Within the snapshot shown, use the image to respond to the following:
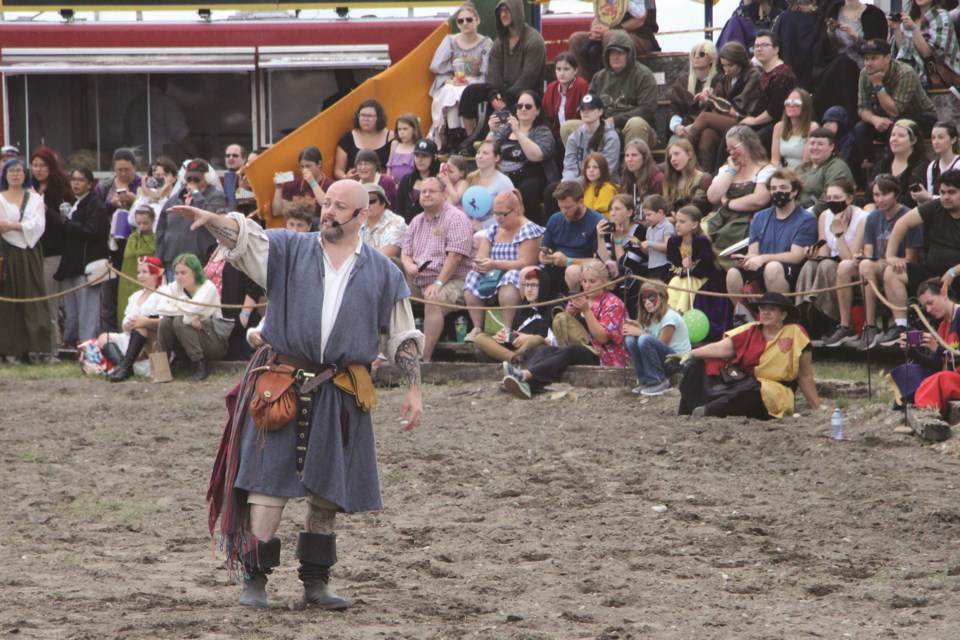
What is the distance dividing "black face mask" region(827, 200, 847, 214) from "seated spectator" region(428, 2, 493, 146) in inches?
172

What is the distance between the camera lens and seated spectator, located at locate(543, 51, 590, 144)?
13.1 meters

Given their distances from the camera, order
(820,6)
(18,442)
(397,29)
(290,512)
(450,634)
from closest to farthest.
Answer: (450,634) → (290,512) → (18,442) → (820,6) → (397,29)

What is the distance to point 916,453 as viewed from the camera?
8578mm

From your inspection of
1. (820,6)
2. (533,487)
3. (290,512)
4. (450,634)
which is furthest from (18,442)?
(820,6)

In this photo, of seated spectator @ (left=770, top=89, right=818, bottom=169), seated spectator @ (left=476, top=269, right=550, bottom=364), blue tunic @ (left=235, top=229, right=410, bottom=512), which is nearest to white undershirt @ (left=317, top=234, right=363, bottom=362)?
blue tunic @ (left=235, top=229, right=410, bottom=512)

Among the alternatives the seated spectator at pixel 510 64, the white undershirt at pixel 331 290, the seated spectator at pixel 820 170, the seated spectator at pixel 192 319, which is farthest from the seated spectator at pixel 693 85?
the white undershirt at pixel 331 290

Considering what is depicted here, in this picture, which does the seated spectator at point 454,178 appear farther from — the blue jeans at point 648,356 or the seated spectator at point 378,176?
the blue jeans at point 648,356

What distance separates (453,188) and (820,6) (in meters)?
3.54

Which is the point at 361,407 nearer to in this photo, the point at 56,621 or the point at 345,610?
the point at 345,610

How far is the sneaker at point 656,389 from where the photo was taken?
34.5 feet

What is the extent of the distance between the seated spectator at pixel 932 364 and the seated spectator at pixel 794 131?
2.32 m

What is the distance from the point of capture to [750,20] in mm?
13078

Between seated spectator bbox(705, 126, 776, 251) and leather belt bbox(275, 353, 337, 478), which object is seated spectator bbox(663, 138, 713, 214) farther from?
leather belt bbox(275, 353, 337, 478)

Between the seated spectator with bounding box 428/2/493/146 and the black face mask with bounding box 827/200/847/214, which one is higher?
the seated spectator with bounding box 428/2/493/146
